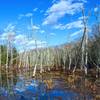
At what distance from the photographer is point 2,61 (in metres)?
82.1

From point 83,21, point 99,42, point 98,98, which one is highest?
point 83,21

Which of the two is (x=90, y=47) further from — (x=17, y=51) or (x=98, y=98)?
(x=17, y=51)

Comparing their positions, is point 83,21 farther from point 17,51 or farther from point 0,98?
point 17,51

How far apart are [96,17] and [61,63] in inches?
1921

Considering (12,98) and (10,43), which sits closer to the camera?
(12,98)

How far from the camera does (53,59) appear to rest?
3558 inches

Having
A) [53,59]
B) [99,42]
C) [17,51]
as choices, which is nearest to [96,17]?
[99,42]

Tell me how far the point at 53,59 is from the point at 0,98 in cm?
7060

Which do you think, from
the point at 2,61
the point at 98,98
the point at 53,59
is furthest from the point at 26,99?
the point at 53,59

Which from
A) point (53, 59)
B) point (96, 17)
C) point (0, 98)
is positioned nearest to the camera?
point (0, 98)

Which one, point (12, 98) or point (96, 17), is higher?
point (96, 17)

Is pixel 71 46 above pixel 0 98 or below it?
above

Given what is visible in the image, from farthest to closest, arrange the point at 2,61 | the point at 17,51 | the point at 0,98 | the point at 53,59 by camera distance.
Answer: the point at 17,51, the point at 53,59, the point at 2,61, the point at 0,98

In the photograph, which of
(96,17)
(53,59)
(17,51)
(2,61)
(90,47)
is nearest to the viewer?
(96,17)
